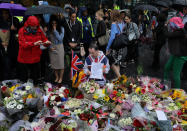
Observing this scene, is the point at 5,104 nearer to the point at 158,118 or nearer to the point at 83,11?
the point at 158,118

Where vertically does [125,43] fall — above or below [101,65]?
above

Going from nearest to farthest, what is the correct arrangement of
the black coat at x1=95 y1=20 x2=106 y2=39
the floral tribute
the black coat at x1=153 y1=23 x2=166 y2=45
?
1. the floral tribute
2. the black coat at x1=95 y1=20 x2=106 y2=39
3. the black coat at x1=153 y1=23 x2=166 y2=45

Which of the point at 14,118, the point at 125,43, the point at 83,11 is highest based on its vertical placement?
the point at 83,11

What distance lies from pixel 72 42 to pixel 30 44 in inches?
53.1

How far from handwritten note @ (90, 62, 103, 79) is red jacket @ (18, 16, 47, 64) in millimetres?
1409

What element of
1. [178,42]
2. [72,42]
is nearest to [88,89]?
[178,42]

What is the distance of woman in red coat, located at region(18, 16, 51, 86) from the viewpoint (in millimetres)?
4176

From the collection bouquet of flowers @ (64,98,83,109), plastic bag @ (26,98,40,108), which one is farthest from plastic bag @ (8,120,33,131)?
bouquet of flowers @ (64,98,83,109)

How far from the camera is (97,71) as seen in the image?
A: 12.4ft

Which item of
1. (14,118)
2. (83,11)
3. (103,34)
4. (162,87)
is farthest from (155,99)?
(83,11)

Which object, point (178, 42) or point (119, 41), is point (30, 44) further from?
point (178, 42)

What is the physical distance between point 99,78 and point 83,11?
254 cm

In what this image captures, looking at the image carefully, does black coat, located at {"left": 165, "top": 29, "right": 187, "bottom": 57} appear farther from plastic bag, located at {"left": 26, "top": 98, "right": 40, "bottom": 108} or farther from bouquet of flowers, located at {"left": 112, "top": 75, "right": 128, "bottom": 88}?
plastic bag, located at {"left": 26, "top": 98, "right": 40, "bottom": 108}

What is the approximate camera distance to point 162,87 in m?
3.74
